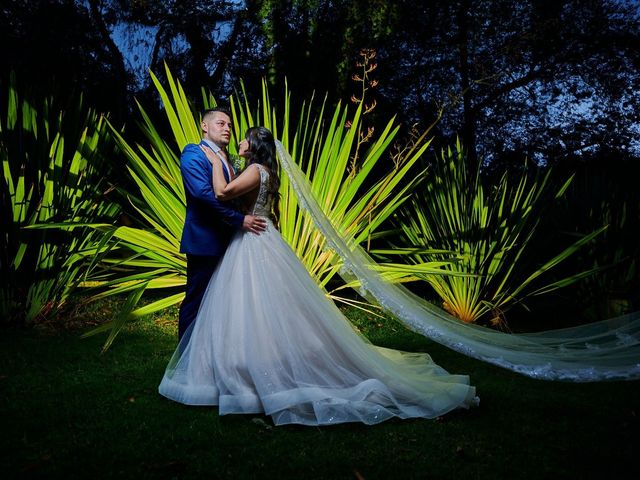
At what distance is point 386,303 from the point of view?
8.48 feet

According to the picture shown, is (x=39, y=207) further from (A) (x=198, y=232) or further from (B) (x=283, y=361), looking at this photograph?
(B) (x=283, y=361)

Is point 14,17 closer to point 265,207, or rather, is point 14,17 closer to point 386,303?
point 265,207

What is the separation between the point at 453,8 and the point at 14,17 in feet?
20.5

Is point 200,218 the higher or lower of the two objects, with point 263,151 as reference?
lower

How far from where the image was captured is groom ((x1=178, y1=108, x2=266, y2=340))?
9.99ft

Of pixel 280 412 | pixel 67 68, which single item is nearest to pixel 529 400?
pixel 280 412

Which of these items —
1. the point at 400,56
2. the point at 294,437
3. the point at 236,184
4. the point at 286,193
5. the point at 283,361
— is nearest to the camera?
the point at 294,437

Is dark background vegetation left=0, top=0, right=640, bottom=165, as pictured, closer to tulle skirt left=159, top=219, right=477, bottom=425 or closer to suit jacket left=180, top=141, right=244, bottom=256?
suit jacket left=180, top=141, right=244, bottom=256

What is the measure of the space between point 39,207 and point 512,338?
327cm

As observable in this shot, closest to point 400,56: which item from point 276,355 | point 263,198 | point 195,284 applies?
point 263,198

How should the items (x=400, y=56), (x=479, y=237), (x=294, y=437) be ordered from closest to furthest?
1. (x=294, y=437)
2. (x=479, y=237)
3. (x=400, y=56)

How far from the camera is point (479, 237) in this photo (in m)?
4.61

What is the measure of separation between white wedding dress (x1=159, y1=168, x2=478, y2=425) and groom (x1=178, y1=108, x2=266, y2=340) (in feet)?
0.63

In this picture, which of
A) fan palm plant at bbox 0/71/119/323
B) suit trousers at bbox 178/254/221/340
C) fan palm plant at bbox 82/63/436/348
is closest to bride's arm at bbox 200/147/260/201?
suit trousers at bbox 178/254/221/340
